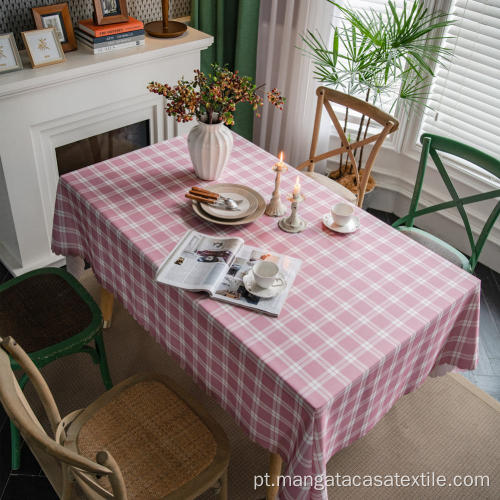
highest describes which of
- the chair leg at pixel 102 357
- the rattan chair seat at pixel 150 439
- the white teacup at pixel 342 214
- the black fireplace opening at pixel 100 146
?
the white teacup at pixel 342 214

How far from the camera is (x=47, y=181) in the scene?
2684mm

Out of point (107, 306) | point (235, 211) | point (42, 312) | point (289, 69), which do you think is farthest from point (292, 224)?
point (289, 69)

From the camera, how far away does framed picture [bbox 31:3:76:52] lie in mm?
2451

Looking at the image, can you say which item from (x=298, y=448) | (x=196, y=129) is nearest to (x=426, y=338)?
(x=298, y=448)

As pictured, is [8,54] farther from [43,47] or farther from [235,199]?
[235,199]

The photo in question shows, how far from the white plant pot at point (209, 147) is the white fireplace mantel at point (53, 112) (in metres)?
0.77

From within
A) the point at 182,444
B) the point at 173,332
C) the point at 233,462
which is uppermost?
the point at 173,332

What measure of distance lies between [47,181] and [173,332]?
1253 mm

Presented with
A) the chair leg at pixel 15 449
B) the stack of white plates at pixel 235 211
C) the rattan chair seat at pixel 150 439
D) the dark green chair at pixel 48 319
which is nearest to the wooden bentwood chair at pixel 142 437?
the rattan chair seat at pixel 150 439

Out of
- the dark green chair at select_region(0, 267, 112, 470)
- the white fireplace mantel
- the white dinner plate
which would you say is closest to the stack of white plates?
the white dinner plate

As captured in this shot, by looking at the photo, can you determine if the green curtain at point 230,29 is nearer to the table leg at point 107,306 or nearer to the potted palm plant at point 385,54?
the potted palm plant at point 385,54

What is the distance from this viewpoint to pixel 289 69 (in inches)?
130

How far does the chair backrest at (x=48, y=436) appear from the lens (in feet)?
4.02

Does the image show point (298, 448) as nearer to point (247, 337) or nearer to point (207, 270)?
point (247, 337)
